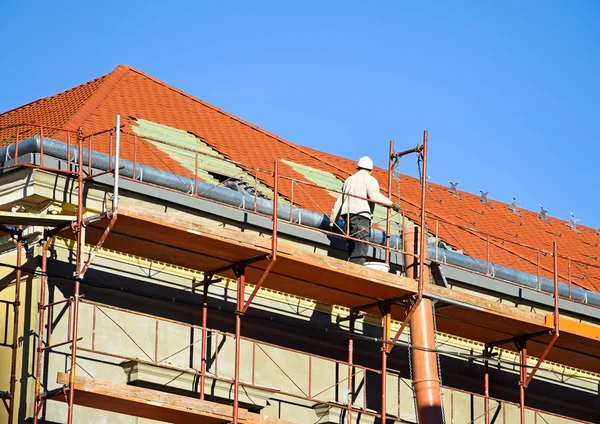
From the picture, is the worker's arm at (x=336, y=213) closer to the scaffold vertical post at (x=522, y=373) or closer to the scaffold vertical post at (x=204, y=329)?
the scaffold vertical post at (x=204, y=329)

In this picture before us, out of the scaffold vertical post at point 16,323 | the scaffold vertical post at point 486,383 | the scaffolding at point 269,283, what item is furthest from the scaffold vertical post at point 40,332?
the scaffold vertical post at point 486,383

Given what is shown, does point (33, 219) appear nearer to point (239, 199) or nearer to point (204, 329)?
point (204, 329)

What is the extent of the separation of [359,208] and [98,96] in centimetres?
545

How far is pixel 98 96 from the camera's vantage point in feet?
92.2

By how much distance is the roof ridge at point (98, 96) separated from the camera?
86.9ft

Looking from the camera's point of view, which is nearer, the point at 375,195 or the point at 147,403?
the point at 147,403

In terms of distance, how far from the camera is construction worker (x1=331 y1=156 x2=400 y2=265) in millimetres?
25156

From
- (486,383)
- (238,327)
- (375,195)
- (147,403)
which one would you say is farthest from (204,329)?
(486,383)

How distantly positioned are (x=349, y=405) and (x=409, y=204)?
22.5 ft

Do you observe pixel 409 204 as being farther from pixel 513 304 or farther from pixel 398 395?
pixel 398 395

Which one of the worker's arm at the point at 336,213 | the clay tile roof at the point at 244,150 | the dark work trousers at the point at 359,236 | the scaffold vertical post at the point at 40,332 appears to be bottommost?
the scaffold vertical post at the point at 40,332

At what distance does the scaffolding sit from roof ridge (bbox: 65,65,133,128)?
798mm

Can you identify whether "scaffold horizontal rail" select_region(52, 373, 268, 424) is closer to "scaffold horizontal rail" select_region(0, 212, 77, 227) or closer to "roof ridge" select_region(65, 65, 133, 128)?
"scaffold horizontal rail" select_region(0, 212, 77, 227)

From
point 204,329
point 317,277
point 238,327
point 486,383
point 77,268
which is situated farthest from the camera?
point 486,383
